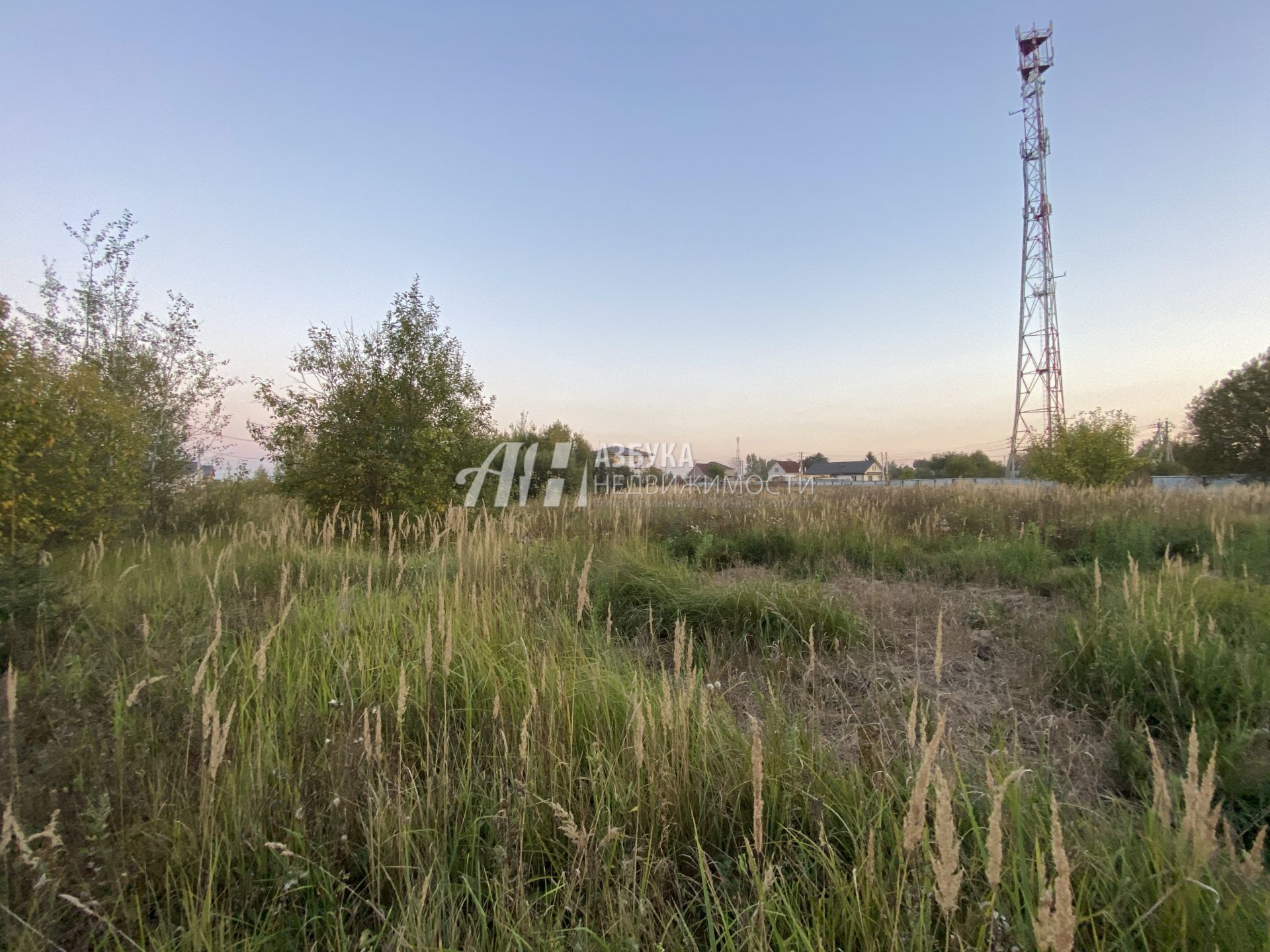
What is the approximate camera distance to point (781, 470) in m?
41.0

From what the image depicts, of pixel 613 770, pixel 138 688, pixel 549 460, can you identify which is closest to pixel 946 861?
pixel 613 770

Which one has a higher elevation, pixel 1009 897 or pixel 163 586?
pixel 163 586

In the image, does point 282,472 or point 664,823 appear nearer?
point 664,823

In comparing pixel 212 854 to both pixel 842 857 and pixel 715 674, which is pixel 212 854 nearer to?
pixel 842 857

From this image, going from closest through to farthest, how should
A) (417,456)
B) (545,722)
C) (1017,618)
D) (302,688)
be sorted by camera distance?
(545,722), (302,688), (1017,618), (417,456)

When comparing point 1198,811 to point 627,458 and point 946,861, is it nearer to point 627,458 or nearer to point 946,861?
point 946,861

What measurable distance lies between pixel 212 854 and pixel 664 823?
3.47ft

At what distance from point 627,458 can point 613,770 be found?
1772 cm

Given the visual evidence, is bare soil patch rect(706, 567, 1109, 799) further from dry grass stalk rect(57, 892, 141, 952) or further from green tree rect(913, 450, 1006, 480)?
green tree rect(913, 450, 1006, 480)

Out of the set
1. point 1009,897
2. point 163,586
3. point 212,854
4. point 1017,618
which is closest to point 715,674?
point 1009,897

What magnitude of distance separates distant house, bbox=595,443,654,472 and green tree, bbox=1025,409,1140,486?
1212 cm

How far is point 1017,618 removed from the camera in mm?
3686

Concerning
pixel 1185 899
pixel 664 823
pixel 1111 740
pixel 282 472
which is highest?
pixel 282 472

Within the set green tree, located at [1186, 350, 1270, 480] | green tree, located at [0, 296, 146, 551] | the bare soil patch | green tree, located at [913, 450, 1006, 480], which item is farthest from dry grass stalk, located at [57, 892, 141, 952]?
green tree, located at [913, 450, 1006, 480]
